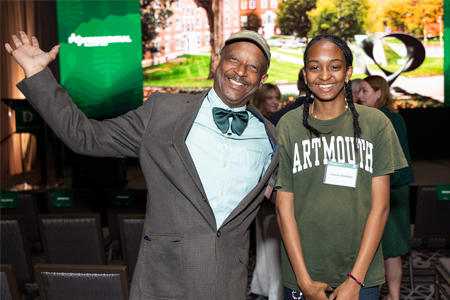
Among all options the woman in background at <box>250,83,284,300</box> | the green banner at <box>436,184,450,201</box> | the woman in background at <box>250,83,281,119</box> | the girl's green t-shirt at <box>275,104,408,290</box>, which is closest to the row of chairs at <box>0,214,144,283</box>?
the woman in background at <box>250,83,284,300</box>

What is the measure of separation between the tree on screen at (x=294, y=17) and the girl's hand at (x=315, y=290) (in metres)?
8.16

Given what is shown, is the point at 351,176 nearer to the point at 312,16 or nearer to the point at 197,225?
the point at 197,225

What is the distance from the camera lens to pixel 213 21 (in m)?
8.97

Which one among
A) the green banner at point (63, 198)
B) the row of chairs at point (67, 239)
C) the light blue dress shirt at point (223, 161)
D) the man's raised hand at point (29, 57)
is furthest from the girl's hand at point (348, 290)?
the green banner at point (63, 198)

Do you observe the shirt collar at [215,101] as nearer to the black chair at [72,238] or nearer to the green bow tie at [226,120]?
the green bow tie at [226,120]

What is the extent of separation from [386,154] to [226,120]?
2.04ft

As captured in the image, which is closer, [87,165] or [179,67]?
[87,165]

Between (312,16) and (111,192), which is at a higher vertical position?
(312,16)

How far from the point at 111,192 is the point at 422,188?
254 cm

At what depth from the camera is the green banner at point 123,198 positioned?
129 inches

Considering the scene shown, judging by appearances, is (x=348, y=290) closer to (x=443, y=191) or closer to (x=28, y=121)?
(x=443, y=191)

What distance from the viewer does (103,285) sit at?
171 cm

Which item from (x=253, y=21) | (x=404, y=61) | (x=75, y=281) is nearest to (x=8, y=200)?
(x=75, y=281)

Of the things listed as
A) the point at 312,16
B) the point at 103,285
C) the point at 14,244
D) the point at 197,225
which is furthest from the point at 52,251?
the point at 312,16
